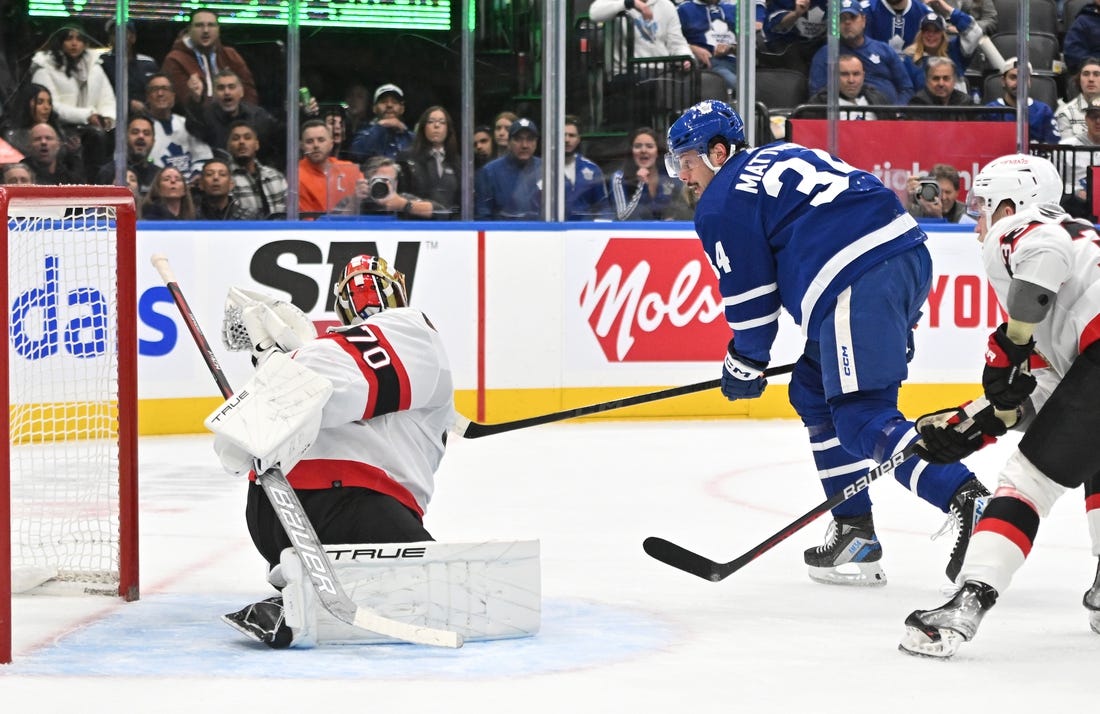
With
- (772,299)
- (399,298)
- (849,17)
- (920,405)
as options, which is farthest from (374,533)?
(849,17)

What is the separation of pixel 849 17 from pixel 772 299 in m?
3.79

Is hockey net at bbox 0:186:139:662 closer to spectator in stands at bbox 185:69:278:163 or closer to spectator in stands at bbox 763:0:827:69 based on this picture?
spectator in stands at bbox 185:69:278:163

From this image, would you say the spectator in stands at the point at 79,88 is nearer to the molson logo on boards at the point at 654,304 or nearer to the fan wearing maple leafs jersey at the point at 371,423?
the molson logo on boards at the point at 654,304

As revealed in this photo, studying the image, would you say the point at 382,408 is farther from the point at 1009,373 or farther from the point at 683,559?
the point at 1009,373

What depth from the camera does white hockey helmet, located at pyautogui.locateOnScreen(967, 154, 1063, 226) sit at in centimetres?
307

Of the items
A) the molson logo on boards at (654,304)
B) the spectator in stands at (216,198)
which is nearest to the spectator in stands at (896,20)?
the molson logo on boards at (654,304)

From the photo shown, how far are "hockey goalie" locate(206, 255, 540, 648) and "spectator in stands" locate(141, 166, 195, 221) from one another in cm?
327

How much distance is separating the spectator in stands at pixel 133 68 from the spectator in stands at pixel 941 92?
3205 millimetres

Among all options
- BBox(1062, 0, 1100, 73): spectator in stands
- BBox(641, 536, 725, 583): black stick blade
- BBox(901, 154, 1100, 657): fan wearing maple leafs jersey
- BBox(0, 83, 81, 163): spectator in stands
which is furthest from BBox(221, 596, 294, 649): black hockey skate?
BBox(1062, 0, 1100, 73): spectator in stands

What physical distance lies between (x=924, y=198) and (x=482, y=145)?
188cm

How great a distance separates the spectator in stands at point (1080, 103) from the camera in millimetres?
7281

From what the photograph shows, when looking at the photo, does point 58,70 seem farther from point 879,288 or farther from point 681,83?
point 879,288

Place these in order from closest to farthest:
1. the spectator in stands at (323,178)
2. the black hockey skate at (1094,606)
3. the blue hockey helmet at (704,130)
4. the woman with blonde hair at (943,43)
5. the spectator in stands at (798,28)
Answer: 1. the black hockey skate at (1094,606)
2. the blue hockey helmet at (704,130)
3. the spectator in stands at (323,178)
4. the spectator in stands at (798,28)
5. the woman with blonde hair at (943,43)

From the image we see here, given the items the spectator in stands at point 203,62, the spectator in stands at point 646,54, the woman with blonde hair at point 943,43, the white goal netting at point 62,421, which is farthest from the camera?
the woman with blonde hair at point 943,43
